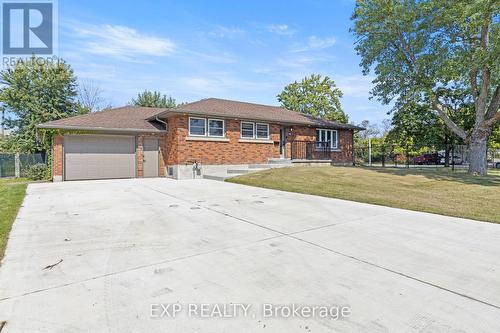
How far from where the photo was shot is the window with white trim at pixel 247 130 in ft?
55.6

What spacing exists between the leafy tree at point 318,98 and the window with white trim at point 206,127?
88.7 feet

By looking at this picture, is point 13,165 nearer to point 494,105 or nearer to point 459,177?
point 459,177

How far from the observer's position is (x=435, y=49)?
14.2 metres

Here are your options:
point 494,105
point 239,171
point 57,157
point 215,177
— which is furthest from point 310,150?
point 57,157

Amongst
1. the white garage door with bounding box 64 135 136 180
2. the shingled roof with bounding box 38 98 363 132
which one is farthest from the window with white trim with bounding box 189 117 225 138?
the white garage door with bounding box 64 135 136 180

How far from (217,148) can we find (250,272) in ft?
42.7

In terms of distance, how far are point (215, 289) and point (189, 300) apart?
308 millimetres

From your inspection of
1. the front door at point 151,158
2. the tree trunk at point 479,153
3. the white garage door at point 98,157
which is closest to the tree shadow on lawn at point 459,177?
the tree trunk at point 479,153

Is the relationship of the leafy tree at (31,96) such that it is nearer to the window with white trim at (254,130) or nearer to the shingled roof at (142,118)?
the shingled roof at (142,118)

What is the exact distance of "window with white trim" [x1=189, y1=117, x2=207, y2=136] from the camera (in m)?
15.2

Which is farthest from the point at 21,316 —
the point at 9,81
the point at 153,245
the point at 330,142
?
the point at 9,81

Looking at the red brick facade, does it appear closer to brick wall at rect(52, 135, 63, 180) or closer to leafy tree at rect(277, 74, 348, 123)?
brick wall at rect(52, 135, 63, 180)

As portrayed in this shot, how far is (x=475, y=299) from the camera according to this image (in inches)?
106

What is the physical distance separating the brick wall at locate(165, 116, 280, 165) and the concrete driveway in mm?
8881
